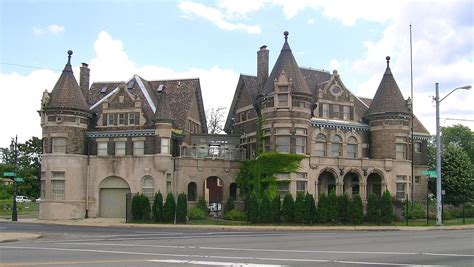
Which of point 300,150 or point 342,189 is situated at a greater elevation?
point 300,150

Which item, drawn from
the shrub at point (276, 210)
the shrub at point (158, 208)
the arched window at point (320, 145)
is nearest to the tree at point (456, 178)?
the arched window at point (320, 145)

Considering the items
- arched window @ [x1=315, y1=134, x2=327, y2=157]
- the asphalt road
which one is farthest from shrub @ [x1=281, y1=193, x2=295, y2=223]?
the asphalt road

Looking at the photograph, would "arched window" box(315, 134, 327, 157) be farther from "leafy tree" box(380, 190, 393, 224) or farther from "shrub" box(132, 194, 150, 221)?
"shrub" box(132, 194, 150, 221)

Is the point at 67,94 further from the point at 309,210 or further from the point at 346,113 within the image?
the point at 346,113

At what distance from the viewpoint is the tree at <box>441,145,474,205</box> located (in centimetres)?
5853

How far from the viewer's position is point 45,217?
164 ft

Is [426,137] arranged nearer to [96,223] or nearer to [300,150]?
[300,150]

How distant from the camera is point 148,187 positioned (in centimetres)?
4997

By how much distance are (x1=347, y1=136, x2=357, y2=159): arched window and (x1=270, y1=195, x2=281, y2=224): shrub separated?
1202cm

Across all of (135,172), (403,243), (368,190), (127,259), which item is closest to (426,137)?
(368,190)

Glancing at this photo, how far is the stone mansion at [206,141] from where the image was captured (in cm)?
4944

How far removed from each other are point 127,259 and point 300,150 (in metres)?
33.2

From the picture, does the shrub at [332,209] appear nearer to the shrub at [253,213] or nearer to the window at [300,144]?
the shrub at [253,213]

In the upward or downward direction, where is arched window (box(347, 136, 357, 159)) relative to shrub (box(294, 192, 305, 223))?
upward
